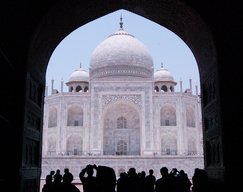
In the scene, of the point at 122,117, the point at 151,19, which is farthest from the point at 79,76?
the point at 151,19

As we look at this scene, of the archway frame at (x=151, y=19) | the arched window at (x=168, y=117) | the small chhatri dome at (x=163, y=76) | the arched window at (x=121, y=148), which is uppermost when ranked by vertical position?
the small chhatri dome at (x=163, y=76)

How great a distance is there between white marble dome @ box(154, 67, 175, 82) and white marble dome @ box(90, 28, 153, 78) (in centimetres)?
236

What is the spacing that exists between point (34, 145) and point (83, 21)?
10.0 feet

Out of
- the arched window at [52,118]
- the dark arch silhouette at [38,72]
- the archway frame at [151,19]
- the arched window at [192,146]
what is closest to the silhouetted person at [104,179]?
the dark arch silhouette at [38,72]

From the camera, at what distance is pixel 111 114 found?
105ft

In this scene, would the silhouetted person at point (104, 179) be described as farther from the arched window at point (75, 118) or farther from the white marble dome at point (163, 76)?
the white marble dome at point (163, 76)

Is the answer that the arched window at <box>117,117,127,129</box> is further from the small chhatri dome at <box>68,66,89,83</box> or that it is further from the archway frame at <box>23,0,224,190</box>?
the archway frame at <box>23,0,224,190</box>

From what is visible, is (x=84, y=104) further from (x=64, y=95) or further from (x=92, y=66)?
Result: (x=92, y=66)

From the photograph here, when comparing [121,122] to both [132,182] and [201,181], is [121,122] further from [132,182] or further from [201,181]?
[132,182]

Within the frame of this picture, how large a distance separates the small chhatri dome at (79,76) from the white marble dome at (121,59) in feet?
7.56

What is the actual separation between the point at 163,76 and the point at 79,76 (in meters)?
8.03

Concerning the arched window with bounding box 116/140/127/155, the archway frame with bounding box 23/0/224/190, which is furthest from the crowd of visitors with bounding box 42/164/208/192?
the arched window with bounding box 116/140/127/155

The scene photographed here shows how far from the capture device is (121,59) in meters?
33.1

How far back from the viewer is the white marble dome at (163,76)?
36156mm
